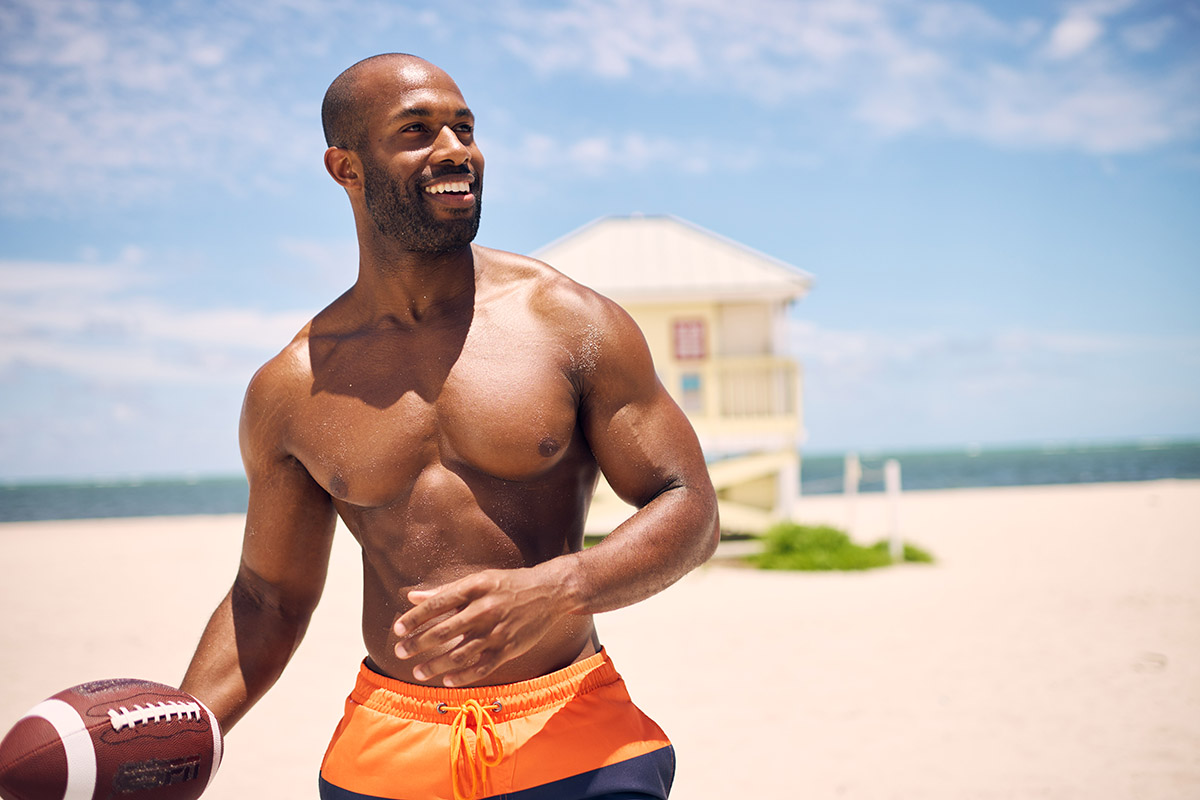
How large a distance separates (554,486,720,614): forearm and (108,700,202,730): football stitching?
2.72 feet

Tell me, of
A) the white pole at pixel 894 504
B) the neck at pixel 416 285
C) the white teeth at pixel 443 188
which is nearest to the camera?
the white teeth at pixel 443 188

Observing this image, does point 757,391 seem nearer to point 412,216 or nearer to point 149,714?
point 412,216

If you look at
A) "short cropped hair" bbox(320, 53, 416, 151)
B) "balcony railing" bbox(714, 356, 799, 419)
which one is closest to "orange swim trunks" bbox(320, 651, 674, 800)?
"short cropped hair" bbox(320, 53, 416, 151)

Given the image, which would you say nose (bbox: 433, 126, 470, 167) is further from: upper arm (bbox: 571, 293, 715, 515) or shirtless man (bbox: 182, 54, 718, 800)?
upper arm (bbox: 571, 293, 715, 515)

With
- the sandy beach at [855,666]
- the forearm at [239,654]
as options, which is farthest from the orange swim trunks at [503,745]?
the sandy beach at [855,666]

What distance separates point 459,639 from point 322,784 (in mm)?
755

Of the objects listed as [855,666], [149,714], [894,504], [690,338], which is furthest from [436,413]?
[690,338]

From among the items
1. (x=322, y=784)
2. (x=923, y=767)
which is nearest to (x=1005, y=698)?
(x=923, y=767)

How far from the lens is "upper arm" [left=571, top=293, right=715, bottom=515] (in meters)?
1.82

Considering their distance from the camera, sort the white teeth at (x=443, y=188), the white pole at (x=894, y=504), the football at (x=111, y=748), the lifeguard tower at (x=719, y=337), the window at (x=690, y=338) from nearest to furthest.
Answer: the football at (x=111, y=748) < the white teeth at (x=443, y=188) < the white pole at (x=894, y=504) < the lifeguard tower at (x=719, y=337) < the window at (x=690, y=338)

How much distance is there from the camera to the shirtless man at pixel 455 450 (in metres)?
1.83

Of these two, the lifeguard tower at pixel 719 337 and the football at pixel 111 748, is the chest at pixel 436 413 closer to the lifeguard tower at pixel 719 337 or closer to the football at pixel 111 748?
the football at pixel 111 748

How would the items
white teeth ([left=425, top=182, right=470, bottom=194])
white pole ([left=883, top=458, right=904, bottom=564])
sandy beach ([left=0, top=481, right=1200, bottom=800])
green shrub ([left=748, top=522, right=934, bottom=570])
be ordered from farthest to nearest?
white pole ([left=883, top=458, right=904, bottom=564]) < green shrub ([left=748, top=522, right=934, bottom=570]) < sandy beach ([left=0, top=481, right=1200, bottom=800]) < white teeth ([left=425, top=182, right=470, bottom=194])

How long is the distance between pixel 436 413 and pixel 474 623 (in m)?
0.56
